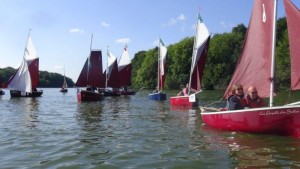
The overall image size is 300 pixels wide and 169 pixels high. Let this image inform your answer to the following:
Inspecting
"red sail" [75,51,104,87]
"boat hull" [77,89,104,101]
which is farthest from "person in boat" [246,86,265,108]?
"red sail" [75,51,104,87]

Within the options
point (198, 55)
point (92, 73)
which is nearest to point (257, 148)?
point (198, 55)

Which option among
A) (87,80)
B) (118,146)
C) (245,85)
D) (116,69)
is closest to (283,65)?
(116,69)

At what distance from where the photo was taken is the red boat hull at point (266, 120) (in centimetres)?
1307

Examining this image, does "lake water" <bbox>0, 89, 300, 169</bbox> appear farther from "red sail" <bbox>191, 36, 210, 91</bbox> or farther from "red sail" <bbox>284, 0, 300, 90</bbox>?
"red sail" <bbox>191, 36, 210, 91</bbox>

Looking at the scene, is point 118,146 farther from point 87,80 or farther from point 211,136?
point 87,80

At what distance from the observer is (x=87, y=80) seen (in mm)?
48750

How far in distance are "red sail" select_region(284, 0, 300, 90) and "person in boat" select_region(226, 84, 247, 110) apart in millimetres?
2110

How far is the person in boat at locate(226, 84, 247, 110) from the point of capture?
582 inches

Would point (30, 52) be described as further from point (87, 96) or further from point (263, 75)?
point (263, 75)

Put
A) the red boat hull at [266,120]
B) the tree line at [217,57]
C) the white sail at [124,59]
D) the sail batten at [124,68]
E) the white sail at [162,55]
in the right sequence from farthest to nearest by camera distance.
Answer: the tree line at [217,57], the white sail at [124,59], the sail batten at [124,68], the white sail at [162,55], the red boat hull at [266,120]

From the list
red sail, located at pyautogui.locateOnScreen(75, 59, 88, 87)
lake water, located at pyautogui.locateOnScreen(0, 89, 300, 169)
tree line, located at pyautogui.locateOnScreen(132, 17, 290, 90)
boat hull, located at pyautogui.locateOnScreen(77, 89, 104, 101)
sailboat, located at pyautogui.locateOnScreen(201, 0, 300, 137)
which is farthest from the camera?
tree line, located at pyautogui.locateOnScreen(132, 17, 290, 90)

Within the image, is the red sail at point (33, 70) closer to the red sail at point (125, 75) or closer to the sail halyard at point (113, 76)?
the sail halyard at point (113, 76)

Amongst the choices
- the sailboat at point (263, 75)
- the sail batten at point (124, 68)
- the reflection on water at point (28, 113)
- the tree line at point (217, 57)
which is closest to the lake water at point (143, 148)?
the sailboat at point (263, 75)

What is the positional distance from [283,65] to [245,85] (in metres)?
61.4
